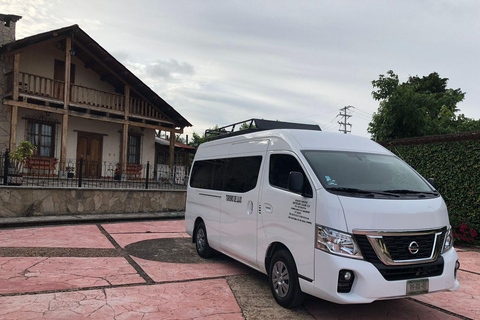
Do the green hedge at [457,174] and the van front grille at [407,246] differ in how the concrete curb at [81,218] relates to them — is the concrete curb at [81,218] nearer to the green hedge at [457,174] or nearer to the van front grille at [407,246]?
the green hedge at [457,174]

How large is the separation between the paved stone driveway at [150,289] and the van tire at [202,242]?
0.13m

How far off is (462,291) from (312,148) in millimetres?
3160

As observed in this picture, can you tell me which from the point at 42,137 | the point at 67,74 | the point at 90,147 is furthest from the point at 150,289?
the point at 90,147

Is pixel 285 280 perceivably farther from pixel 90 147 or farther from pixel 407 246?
pixel 90 147

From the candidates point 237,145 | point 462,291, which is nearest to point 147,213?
point 237,145

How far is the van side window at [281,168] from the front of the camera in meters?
4.75

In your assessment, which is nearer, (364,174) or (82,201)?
(364,174)

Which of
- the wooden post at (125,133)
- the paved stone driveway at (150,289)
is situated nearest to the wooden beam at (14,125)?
the wooden post at (125,133)

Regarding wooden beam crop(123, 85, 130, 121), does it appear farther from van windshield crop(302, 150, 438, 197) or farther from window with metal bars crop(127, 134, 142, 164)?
van windshield crop(302, 150, 438, 197)

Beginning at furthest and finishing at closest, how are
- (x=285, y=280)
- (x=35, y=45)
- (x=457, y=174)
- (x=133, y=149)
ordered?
(x=133, y=149), (x=35, y=45), (x=457, y=174), (x=285, y=280)

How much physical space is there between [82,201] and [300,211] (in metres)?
9.15

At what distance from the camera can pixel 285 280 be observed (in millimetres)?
4531

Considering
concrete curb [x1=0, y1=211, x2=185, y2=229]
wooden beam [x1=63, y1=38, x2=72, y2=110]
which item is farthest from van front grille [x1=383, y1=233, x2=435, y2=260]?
wooden beam [x1=63, y1=38, x2=72, y2=110]

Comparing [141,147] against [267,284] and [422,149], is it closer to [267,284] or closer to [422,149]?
[422,149]
